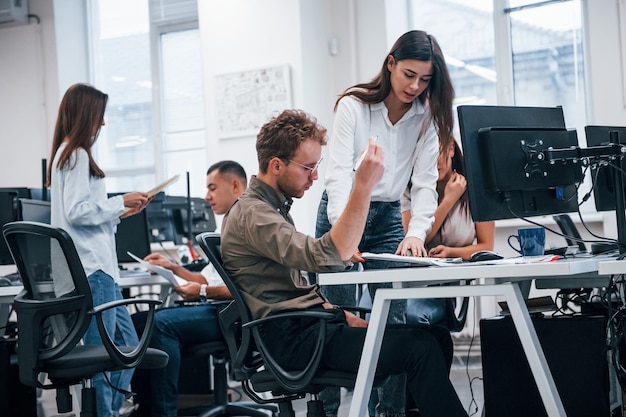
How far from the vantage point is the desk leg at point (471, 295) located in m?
1.66

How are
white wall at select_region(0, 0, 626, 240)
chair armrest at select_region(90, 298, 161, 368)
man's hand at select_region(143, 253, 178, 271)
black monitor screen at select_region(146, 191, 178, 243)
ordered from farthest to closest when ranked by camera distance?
1. white wall at select_region(0, 0, 626, 240)
2. black monitor screen at select_region(146, 191, 178, 243)
3. man's hand at select_region(143, 253, 178, 271)
4. chair armrest at select_region(90, 298, 161, 368)

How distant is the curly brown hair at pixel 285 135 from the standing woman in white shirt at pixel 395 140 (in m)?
0.28

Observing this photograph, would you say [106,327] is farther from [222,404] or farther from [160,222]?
[160,222]

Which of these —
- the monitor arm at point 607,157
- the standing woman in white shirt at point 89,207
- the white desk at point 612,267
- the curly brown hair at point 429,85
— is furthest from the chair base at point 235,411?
the white desk at point 612,267

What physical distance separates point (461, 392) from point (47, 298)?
205 cm

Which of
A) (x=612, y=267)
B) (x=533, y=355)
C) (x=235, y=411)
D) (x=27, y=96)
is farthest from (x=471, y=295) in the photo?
(x=27, y=96)

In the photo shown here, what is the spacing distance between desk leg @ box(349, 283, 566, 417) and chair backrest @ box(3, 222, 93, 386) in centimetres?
99

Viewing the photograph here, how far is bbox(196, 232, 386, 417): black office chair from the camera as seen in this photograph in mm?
1934

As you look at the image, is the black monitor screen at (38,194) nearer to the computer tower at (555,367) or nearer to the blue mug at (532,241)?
the computer tower at (555,367)

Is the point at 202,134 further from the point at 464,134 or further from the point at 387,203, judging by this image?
the point at 464,134

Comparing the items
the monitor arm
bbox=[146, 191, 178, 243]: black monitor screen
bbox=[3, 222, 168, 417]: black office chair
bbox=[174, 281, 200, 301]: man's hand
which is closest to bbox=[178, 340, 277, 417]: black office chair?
bbox=[174, 281, 200, 301]: man's hand

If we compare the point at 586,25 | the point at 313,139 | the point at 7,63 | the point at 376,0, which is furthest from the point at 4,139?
the point at 313,139

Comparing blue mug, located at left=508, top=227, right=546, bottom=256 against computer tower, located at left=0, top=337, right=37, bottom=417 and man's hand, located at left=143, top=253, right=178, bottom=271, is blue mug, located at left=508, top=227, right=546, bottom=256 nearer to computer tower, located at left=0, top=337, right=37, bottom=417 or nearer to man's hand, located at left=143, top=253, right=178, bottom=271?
man's hand, located at left=143, top=253, right=178, bottom=271

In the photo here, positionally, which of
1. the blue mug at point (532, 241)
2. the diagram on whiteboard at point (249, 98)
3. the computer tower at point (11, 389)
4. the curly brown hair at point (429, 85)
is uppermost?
the diagram on whiteboard at point (249, 98)
